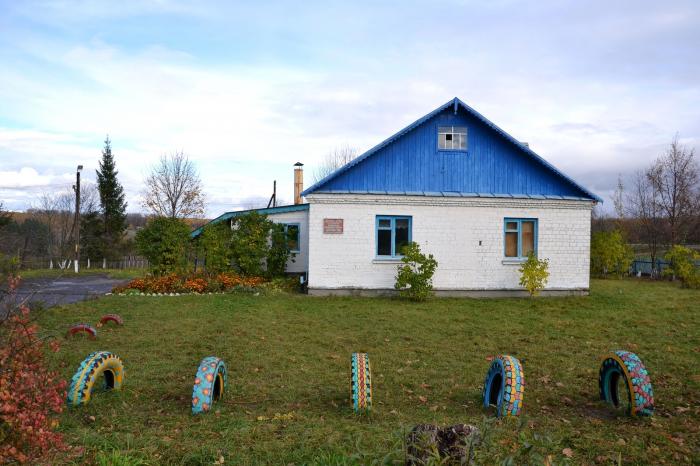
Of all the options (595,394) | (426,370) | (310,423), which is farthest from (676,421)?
(310,423)

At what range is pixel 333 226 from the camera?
1602 centimetres

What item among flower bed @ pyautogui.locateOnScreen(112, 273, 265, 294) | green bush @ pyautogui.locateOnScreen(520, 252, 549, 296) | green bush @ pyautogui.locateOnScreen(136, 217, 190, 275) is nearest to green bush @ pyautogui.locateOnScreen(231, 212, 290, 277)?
flower bed @ pyautogui.locateOnScreen(112, 273, 265, 294)

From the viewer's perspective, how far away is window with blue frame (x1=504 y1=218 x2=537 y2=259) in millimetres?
16750

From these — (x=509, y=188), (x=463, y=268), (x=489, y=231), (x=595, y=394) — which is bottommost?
(x=595, y=394)

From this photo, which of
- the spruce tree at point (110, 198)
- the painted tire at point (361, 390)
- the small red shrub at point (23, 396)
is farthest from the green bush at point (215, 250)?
the spruce tree at point (110, 198)

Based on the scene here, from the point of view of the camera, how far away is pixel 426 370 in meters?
7.80

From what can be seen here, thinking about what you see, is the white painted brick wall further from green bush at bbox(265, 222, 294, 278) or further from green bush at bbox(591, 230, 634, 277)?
green bush at bbox(591, 230, 634, 277)

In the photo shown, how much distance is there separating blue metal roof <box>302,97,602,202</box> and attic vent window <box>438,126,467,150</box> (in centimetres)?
14

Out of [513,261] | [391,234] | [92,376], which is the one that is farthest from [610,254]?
[92,376]

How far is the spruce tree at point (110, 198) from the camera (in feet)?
139

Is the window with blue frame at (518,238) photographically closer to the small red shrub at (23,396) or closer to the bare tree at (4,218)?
the small red shrub at (23,396)

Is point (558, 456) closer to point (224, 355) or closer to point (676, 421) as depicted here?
point (676, 421)

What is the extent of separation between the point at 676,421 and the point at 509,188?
38.1 feet

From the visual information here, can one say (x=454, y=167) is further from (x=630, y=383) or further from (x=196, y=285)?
(x=630, y=383)
